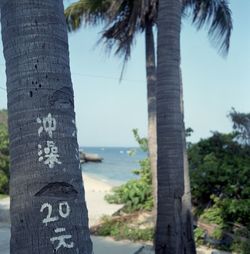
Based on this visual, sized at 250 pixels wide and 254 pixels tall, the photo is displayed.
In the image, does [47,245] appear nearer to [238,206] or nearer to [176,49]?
[176,49]

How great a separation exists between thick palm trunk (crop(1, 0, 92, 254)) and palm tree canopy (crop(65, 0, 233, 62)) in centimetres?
771

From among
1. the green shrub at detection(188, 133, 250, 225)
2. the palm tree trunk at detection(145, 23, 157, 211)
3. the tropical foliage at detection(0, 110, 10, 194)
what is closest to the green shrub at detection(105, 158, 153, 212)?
the green shrub at detection(188, 133, 250, 225)

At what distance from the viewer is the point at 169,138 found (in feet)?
19.5

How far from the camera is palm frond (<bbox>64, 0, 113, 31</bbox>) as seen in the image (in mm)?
10391

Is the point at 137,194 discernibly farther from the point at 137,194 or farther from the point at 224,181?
the point at 224,181

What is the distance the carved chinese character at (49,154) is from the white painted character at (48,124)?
0.05 m

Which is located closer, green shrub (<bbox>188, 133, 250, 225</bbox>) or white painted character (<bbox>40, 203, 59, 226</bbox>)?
white painted character (<bbox>40, 203, 59, 226</bbox>)

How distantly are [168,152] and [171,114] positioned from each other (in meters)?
0.50

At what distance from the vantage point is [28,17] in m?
2.21

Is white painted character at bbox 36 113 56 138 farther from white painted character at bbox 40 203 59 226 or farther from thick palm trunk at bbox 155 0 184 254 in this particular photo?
thick palm trunk at bbox 155 0 184 254

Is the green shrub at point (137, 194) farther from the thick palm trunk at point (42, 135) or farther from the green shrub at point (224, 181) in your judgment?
the thick palm trunk at point (42, 135)

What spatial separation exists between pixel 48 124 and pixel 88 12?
904 centimetres

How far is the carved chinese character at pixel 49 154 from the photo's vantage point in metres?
2.14

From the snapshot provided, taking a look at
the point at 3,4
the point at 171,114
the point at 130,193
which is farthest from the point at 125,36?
the point at 3,4
